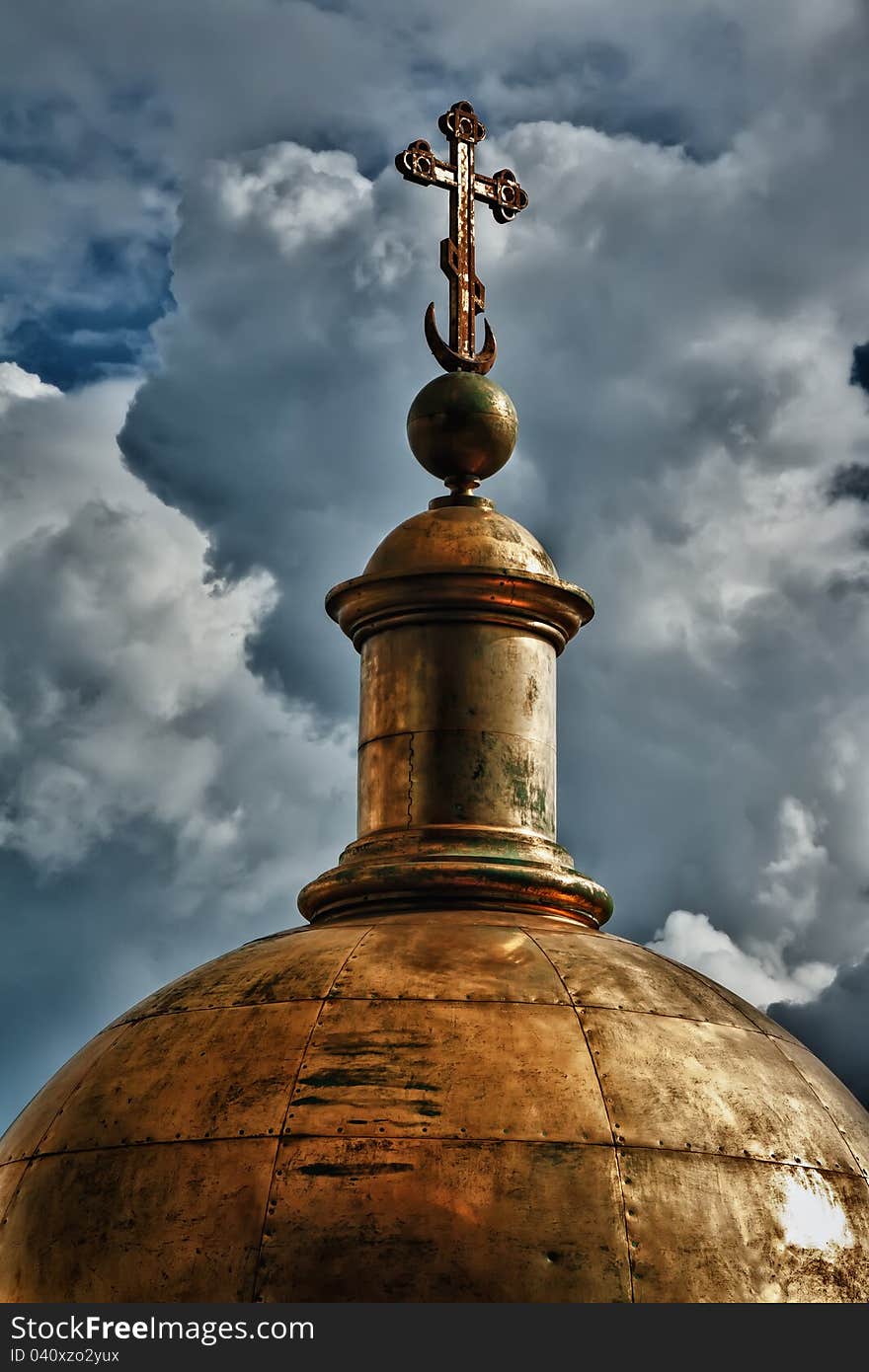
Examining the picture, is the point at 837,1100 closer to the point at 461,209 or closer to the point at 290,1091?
the point at 290,1091

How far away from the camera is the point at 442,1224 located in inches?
352

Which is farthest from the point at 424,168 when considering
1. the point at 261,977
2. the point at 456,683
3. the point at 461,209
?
the point at 261,977

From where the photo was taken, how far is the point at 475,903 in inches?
447

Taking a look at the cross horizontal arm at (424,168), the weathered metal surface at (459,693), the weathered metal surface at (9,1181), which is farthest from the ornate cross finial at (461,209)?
the weathered metal surface at (9,1181)

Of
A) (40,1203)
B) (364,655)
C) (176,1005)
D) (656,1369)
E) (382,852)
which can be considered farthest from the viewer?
(364,655)

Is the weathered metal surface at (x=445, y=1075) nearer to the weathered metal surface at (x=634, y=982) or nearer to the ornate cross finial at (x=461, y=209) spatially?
the weathered metal surface at (x=634, y=982)

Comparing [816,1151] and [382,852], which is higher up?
[382,852]

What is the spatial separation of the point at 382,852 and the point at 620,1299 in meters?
3.51

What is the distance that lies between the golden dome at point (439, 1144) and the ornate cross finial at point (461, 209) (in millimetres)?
4500

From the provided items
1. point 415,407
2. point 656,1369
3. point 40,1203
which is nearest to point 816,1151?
point 656,1369

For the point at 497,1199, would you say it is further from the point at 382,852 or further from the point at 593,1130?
the point at 382,852

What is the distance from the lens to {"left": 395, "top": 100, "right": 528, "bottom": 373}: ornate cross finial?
13609 millimetres

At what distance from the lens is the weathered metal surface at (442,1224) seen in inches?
349

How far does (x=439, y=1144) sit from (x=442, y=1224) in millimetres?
384
